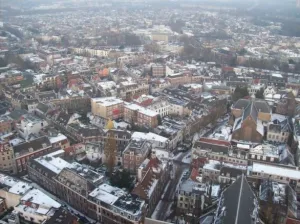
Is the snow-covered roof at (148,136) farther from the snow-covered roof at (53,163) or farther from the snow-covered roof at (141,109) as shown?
the snow-covered roof at (53,163)

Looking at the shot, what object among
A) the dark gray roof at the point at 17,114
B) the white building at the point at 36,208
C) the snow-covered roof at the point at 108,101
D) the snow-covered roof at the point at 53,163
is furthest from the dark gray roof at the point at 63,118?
the white building at the point at 36,208

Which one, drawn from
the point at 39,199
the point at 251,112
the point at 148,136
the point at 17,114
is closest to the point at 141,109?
the point at 148,136

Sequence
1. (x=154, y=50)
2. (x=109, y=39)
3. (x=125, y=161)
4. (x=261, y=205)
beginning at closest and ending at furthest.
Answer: (x=261, y=205) → (x=125, y=161) → (x=154, y=50) → (x=109, y=39)

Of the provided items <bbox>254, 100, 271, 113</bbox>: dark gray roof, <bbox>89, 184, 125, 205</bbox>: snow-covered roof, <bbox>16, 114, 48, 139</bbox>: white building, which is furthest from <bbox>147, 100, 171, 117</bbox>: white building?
<bbox>89, 184, 125, 205</bbox>: snow-covered roof

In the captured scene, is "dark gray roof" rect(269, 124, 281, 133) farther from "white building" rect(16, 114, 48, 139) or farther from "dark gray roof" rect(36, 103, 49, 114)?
"dark gray roof" rect(36, 103, 49, 114)

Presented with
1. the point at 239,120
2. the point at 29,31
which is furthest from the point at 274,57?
the point at 29,31

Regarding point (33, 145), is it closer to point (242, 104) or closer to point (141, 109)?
point (141, 109)

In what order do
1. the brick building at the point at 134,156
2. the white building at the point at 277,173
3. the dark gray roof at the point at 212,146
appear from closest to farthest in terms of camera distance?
the white building at the point at 277,173 < the brick building at the point at 134,156 < the dark gray roof at the point at 212,146

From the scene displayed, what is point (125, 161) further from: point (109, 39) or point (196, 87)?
point (109, 39)
